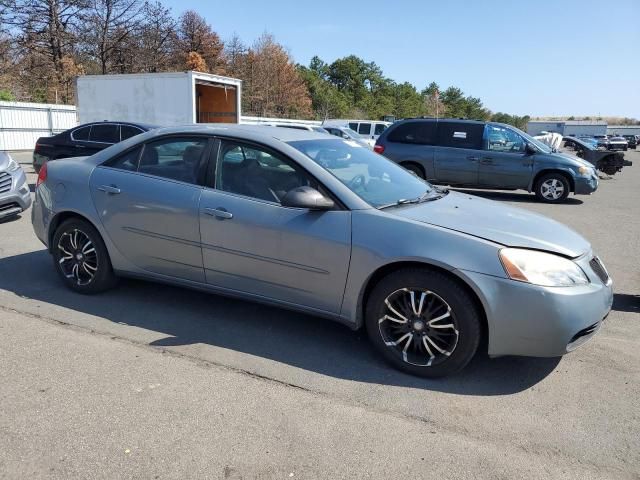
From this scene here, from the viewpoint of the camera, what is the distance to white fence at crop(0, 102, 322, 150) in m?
23.9

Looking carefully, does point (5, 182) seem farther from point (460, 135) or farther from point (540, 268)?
point (460, 135)

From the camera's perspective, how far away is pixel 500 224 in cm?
359

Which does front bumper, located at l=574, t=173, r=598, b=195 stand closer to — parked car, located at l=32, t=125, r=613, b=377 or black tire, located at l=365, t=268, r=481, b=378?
parked car, located at l=32, t=125, r=613, b=377

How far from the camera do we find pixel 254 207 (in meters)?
3.84

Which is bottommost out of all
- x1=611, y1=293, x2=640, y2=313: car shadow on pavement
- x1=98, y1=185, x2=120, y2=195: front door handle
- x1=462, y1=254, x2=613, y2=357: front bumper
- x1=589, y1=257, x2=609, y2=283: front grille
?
x1=611, y1=293, x2=640, y2=313: car shadow on pavement

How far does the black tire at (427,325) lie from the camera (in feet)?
10.5

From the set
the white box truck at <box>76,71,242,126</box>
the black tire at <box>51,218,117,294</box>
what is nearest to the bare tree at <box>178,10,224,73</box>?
the white box truck at <box>76,71,242,126</box>

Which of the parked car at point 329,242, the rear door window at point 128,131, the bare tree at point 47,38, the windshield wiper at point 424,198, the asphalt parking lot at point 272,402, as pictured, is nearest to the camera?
the asphalt parking lot at point 272,402

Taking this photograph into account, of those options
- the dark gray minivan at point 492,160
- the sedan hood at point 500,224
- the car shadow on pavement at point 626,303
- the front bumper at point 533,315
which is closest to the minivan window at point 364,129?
the dark gray minivan at point 492,160

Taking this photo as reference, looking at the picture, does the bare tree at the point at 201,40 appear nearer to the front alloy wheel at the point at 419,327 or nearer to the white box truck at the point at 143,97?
the white box truck at the point at 143,97

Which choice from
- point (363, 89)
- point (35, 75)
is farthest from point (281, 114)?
point (363, 89)

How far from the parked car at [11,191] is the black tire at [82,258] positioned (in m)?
3.33

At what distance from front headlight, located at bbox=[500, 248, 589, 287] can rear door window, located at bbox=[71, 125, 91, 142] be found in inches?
412

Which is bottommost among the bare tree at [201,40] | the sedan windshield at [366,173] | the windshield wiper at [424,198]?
the windshield wiper at [424,198]
